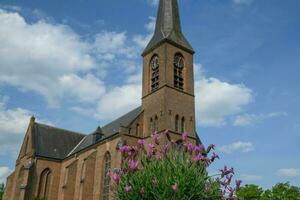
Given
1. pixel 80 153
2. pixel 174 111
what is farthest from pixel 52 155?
pixel 174 111

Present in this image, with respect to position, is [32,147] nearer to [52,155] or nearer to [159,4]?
[52,155]

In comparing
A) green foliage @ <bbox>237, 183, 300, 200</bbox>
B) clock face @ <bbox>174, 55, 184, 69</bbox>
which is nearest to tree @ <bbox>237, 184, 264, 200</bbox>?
green foliage @ <bbox>237, 183, 300, 200</bbox>

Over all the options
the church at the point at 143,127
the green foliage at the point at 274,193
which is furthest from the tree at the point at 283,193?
the church at the point at 143,127

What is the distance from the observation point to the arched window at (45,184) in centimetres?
3903

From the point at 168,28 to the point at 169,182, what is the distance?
2628 cm

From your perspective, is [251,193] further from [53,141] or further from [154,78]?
[53,141]

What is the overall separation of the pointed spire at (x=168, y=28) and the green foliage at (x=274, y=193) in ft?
63.0

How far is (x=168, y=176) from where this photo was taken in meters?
9.40

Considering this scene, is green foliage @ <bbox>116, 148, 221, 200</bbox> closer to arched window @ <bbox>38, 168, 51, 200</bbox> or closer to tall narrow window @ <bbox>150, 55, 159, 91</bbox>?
Answer: tall narrow window @ <bbox>150, 55, 159, 91</bbox>

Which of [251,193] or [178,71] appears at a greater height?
[178,71]

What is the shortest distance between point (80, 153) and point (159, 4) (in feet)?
61.8

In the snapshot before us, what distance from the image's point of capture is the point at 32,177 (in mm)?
38688

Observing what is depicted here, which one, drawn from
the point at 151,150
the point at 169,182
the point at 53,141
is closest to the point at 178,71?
the point at 53,141

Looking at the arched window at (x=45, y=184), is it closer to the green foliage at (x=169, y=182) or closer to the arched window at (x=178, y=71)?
the arched window at (x=178, y=71)
